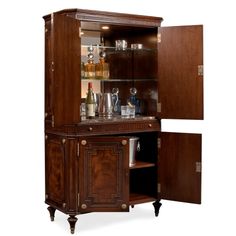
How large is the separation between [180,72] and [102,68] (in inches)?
32.2

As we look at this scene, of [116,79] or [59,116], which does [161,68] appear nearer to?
[116,79]

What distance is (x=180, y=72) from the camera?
5008 mm

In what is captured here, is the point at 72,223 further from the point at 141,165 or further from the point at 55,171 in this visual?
the point at 141,165

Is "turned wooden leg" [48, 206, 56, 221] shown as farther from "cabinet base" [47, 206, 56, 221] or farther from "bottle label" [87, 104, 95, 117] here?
"bottle label" [87, 104, 95, 117]

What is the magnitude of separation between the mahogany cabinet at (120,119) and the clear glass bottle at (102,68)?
0.09 meters

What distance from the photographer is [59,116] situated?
14.6 feet

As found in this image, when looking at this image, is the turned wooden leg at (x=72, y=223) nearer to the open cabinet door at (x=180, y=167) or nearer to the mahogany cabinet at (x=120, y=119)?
the mahogany cabinet at (x=120, y=119)

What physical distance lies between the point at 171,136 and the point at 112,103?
73cm

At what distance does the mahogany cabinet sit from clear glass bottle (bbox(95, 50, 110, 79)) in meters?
0.09

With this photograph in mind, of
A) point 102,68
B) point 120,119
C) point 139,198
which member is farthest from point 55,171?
point 102,68

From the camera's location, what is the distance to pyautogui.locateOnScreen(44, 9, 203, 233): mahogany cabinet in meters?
4.49

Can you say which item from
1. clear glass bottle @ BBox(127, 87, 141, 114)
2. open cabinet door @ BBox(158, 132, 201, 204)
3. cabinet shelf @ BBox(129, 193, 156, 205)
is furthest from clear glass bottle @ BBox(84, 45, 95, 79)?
cabinet shelf @ BBox(129, 193, 156, 205)

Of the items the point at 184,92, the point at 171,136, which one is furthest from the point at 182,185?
the point at 184,92

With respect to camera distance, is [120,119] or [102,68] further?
[102,68]
